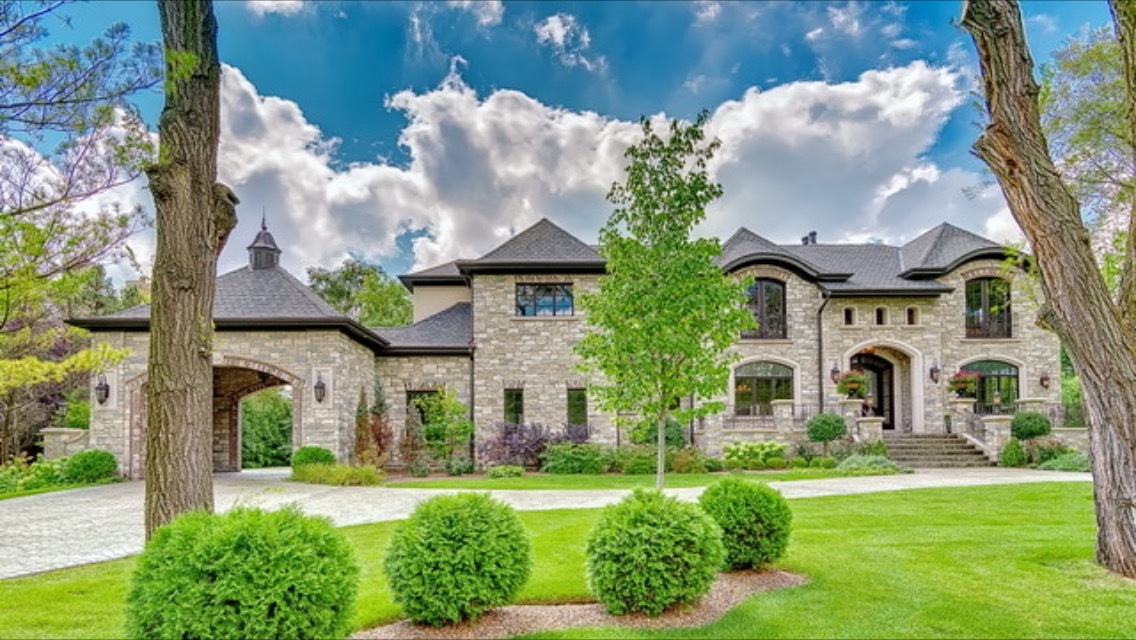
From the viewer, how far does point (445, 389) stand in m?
18.6

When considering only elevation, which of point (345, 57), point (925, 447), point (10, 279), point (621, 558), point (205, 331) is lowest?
point (925, 447)

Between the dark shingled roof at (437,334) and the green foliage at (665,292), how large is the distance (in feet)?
38.4

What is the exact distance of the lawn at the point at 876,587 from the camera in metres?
4.63

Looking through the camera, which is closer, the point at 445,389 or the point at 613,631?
the point at 613,631

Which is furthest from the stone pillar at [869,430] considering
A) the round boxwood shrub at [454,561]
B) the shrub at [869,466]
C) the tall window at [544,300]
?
the round boxwood shrub at [454,561]

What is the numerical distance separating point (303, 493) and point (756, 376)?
44.8 ft

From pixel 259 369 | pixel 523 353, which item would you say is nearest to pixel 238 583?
pixel 259 369

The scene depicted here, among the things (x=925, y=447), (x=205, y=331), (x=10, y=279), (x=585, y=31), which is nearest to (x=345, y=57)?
(x=585, y=31)

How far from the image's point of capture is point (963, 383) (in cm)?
2047

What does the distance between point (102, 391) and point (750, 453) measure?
15.5 m

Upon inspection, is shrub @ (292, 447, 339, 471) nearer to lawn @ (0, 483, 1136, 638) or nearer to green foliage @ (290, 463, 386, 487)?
green foliage @ (290, 463, 386, 487)

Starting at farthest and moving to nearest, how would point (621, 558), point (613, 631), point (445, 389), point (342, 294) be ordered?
point (342, 294)
point (445, 389)
point (621, 558)
point (613, 631)

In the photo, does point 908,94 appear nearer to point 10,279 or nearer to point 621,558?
point 621,558

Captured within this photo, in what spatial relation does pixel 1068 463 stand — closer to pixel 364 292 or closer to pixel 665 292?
pixel 665 292
